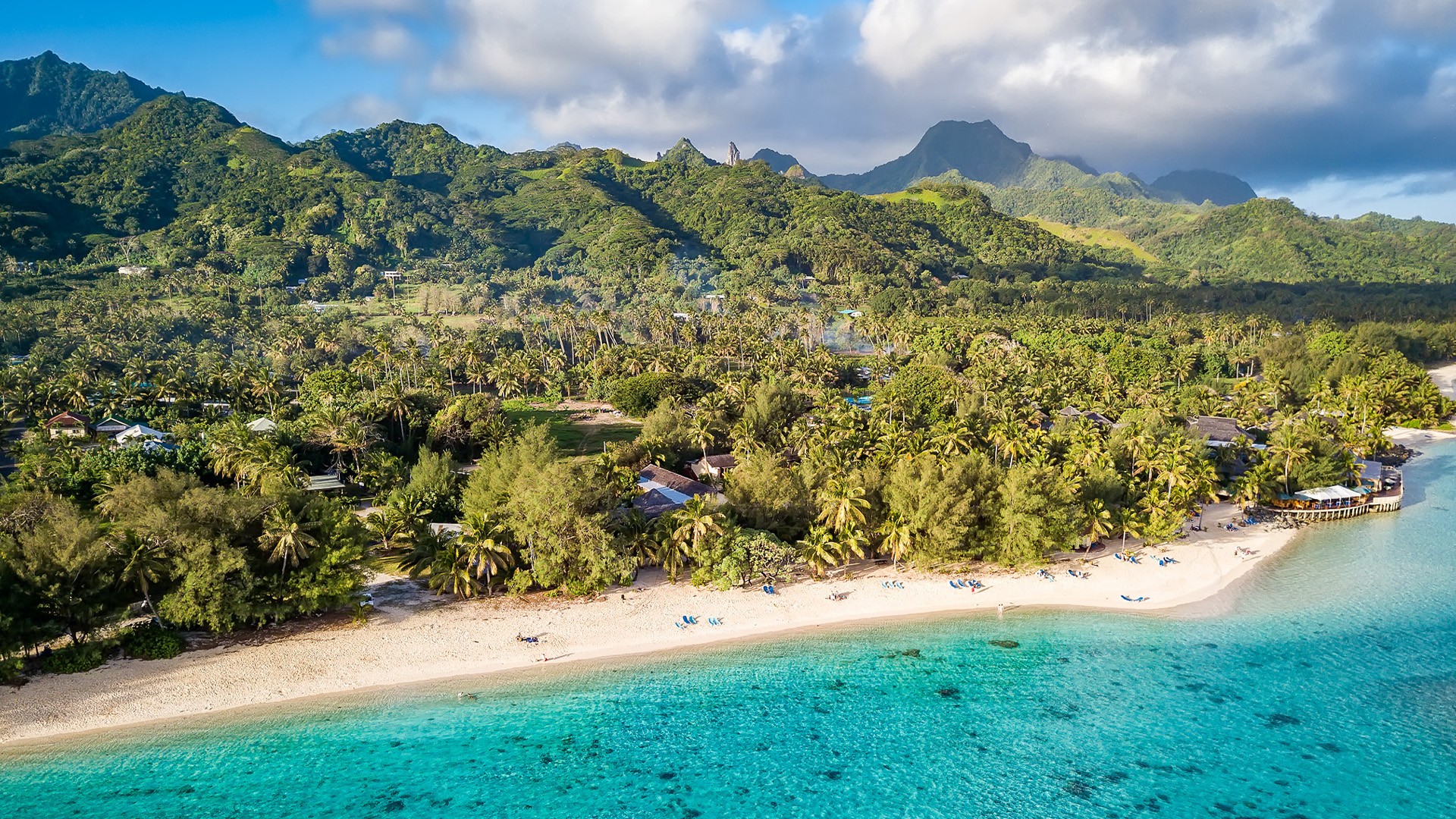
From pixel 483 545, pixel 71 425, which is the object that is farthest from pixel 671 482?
pixel 71 425

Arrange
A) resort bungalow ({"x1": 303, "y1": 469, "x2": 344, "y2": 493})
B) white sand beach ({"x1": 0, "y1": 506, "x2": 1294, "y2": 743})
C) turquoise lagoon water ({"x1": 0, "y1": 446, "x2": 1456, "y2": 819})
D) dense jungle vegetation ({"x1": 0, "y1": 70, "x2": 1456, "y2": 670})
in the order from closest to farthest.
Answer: turquoise lagoon water ({"x1": 0, "y1": 446, "x2": 1456, "y2": 819}) < white sand beach ({"x1": 0, "y1": 506, "x2": 1294, "y2": 743}) < dense jungle vegetation ({"x1": 0, "y1": 70, "x2": 1456, "y2": 670}) < resort bungalow ({"x1": 303, "y1": 469, "x2": 344, "y2": 493})

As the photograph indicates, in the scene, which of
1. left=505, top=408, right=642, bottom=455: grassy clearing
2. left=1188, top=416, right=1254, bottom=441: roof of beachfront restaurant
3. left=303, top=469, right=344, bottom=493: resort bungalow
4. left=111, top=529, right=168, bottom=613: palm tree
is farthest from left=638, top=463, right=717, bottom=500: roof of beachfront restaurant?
left=1188, top=416, right=1254, bottom=441: roof of beachfront restaurant

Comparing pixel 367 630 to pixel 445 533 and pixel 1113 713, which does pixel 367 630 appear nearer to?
pixel 445 533

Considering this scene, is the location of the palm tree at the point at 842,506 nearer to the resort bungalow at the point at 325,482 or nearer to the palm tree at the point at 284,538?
the palm tree at the point at 284,538

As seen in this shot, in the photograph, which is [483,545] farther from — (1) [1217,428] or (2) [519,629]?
(1) [1217,428]

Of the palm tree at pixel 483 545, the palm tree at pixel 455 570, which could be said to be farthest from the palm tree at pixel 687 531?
the palm tree at pixel 455 570

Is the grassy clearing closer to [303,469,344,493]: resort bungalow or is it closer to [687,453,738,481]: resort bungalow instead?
[687,453,738,481]: resort bungalow
